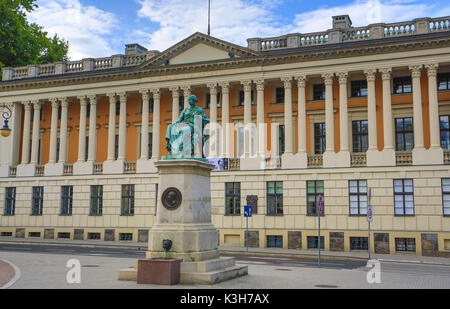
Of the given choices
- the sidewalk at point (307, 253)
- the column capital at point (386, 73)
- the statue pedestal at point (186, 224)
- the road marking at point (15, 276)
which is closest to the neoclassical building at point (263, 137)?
the column capital at point (386, 73)

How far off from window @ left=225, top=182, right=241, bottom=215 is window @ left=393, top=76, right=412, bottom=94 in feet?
42.7

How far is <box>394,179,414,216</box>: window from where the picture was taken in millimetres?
31469

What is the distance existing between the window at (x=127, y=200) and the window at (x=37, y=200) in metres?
7.91

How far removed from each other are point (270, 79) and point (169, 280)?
2577 centimetres

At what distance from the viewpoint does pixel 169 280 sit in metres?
12.9

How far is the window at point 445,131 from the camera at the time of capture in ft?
106

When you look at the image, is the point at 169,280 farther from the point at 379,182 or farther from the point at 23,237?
the point at 23,237

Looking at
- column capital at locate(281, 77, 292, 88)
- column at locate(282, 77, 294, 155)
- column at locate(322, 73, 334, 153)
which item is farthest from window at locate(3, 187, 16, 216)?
column at locate(322, 73, 334, 153)

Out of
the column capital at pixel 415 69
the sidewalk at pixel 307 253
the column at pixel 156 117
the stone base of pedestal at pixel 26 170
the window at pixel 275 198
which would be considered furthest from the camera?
the stone base of pedestal at pixel 26 170

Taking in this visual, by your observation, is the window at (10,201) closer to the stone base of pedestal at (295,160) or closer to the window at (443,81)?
the stone base of pedestal at (295,160)

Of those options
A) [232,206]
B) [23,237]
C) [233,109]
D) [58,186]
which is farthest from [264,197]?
[23,237]

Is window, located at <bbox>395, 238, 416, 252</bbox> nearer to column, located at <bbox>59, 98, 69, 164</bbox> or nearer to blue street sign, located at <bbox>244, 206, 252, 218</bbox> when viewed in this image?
blue street sign, located at <bbox>244, 206, 252, 218</bbox>

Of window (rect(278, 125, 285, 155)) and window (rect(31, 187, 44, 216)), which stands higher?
window (rect(278, 125, 285, 155))

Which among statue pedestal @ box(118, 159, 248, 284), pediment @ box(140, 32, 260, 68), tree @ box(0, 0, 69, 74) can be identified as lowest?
statue pedestal @ box(118, 159, 248, 284)
